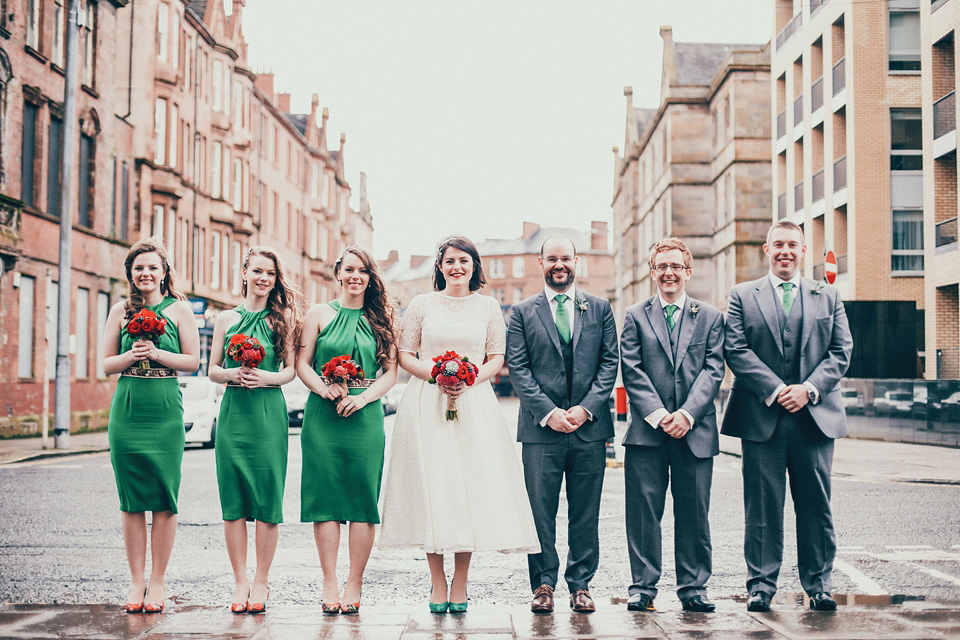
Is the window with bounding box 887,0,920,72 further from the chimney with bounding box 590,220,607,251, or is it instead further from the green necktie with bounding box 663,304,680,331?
the chimney with bounding box 590,220,607,251

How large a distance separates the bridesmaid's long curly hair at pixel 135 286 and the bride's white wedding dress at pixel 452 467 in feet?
5.18

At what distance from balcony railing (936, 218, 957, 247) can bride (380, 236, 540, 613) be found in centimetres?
2304

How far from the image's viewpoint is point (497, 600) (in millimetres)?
6539

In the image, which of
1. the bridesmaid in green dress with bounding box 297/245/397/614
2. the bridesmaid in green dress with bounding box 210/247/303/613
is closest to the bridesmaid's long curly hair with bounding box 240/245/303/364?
the bridesmaid in green dress with bounding box 210/247/303/613

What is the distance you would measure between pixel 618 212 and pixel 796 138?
44.6 meters

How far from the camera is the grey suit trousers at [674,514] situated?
19.8 feet

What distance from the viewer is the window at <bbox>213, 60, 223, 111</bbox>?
1660 inches

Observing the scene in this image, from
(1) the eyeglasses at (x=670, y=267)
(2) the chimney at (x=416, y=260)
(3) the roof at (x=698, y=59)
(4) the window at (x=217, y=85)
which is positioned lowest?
(1) the eyeglasses at (x=670, y=267)

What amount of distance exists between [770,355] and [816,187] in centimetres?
3054

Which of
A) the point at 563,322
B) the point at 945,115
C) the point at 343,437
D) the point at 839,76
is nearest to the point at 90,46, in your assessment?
the point at 839,76

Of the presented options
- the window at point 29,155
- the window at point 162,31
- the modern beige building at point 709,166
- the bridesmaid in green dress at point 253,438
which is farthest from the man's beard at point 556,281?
the modern beige building at point 709,166

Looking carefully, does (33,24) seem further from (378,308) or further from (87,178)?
(378,308)

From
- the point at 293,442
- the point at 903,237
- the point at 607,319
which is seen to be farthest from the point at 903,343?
the point at 607,319

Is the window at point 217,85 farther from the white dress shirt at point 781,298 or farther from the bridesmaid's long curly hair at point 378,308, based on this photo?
the white dress shirt at point 781,298
